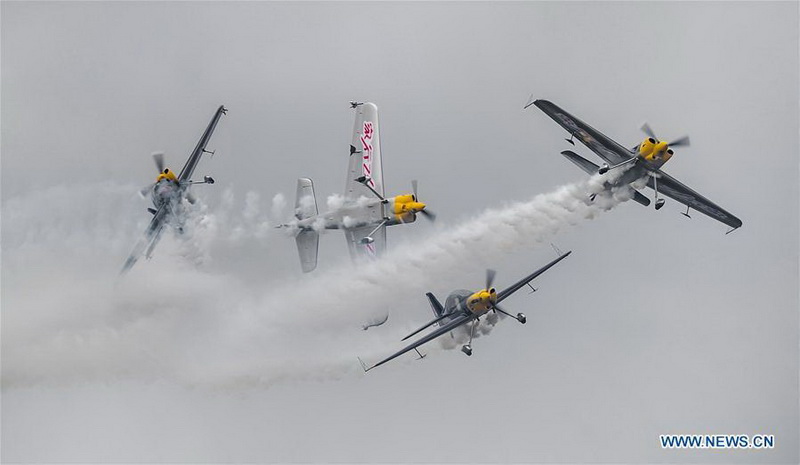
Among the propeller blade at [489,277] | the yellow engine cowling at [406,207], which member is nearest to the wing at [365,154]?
the yellow engine cowling at [406,207]

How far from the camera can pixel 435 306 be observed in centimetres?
5172

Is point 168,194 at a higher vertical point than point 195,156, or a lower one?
lower

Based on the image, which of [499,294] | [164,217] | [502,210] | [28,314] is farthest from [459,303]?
[28,314]

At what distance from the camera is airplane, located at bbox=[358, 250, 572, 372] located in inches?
1908

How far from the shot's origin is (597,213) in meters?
51.1

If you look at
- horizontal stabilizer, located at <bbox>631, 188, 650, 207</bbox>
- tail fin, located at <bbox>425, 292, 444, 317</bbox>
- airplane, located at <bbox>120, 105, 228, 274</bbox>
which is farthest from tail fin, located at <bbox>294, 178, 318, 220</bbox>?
horizontal stabilizer, located at <bbox>631, 188, 650, 207</bbox>

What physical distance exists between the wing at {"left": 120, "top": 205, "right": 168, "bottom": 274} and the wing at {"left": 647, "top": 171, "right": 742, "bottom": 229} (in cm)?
2195

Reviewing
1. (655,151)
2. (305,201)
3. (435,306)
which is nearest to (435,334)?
(435,306)

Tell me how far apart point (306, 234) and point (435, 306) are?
22.2 ft

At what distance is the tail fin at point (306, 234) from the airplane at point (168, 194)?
451 cm

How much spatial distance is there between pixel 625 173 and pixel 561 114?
3819 mm

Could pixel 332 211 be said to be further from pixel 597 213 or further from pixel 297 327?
pixel 597 213

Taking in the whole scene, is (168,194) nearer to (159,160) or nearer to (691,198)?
(159,160)

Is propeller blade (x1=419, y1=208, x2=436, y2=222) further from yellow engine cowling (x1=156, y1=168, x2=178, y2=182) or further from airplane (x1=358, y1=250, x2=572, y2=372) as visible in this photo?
yellow engine cowling (x1=156, y1=168, x2=178, y2=182)
